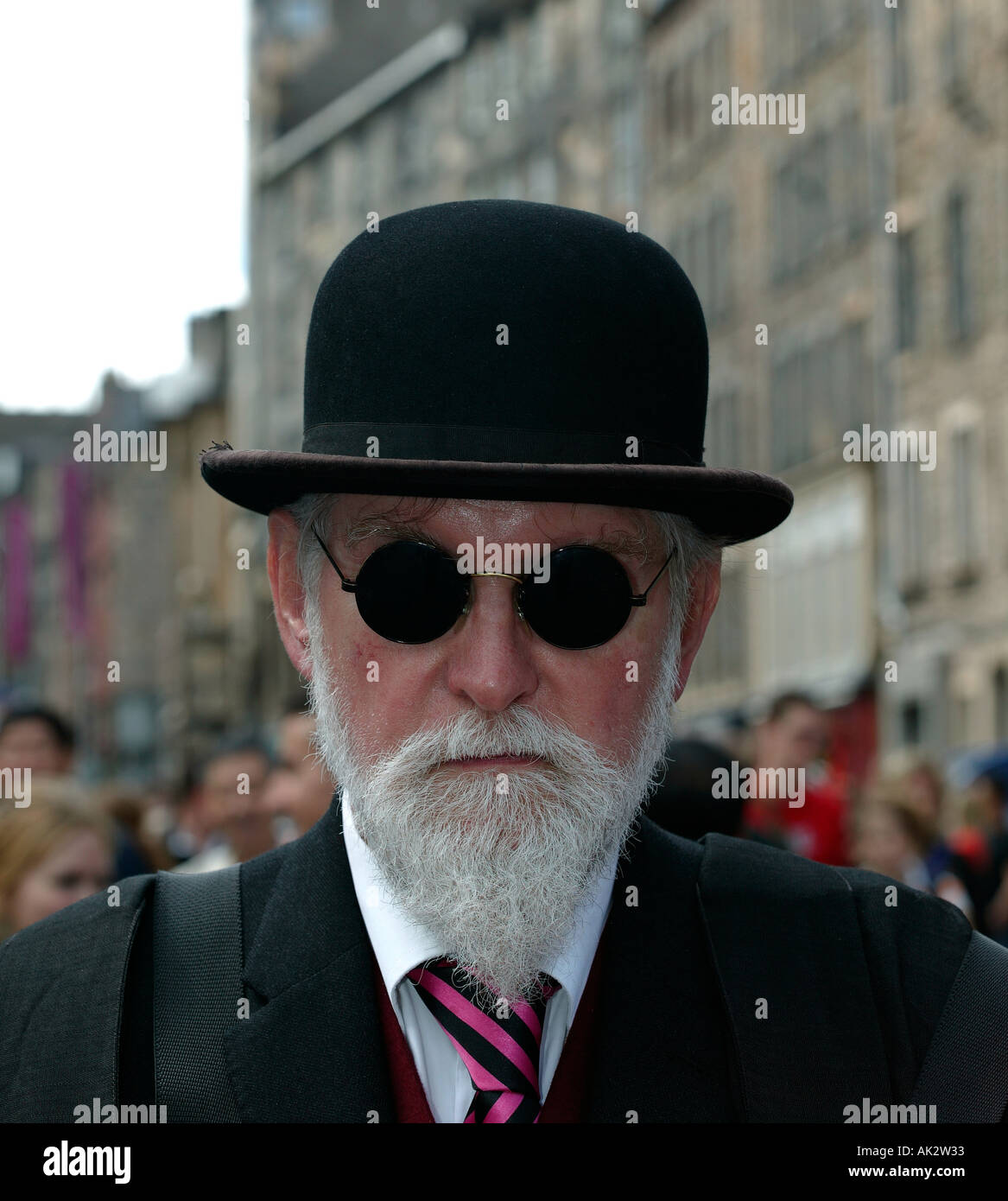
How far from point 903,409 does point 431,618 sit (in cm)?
2283

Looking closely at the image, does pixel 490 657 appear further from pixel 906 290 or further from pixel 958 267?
pixel 906 290

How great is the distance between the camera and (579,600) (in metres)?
2.59

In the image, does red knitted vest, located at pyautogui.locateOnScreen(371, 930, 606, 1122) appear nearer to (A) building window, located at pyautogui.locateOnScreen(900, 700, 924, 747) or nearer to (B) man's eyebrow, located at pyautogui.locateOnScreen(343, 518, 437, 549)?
(B) man's eyebrow, located at pyautogui.locateOnScreen(343, 518, 437, 549)

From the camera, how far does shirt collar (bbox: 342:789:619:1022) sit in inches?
105

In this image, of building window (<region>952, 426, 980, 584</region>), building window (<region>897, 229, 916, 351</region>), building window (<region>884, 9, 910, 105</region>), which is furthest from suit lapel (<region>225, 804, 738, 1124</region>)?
building window (<region>884, 9, 910, 105</region>)

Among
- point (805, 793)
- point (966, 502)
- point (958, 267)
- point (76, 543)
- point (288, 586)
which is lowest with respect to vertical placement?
point (805, 793)

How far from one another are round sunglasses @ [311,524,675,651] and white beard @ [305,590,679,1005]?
0.13 m

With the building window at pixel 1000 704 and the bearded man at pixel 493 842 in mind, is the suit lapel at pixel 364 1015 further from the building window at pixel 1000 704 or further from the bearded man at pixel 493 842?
the building window at pixel 1000 704

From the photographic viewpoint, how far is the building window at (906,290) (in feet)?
79.4

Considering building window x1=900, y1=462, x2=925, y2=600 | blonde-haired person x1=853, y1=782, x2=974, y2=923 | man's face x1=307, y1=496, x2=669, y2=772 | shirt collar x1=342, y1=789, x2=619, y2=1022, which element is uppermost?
building window x1=900, y1=462, x2=925, y2=600

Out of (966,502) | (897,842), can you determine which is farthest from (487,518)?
(966,502)

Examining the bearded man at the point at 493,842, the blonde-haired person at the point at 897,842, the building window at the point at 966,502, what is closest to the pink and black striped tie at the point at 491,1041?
the bearded man at the point at 493,842

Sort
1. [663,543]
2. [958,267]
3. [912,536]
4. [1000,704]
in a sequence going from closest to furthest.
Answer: [663,543], [1000,704], [958,267], [912,536]

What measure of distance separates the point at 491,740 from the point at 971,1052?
83 centimetres
